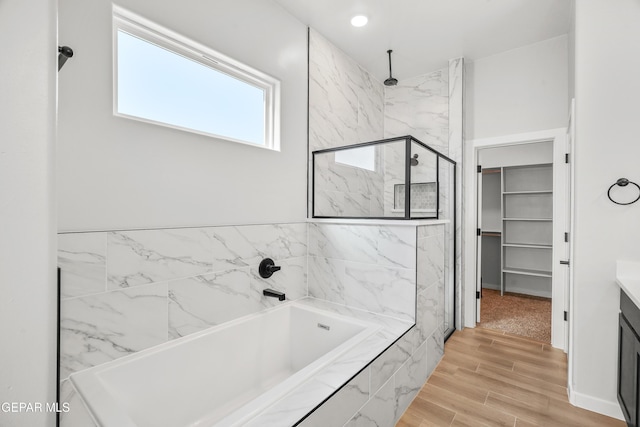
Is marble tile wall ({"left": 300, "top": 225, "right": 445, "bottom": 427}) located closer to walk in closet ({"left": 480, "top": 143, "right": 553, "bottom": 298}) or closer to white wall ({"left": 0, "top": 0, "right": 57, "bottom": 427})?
white wall ({"left": 0, "top": 0, "right": 57, "bottom": 427})

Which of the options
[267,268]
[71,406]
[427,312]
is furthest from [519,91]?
[71,406]

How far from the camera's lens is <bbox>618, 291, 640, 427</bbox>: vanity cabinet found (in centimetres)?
144

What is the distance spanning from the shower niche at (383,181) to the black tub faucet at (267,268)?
2.17 feet

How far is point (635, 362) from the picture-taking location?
4.74 feet

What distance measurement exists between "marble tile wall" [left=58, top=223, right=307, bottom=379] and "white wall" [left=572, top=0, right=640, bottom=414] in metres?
2.10

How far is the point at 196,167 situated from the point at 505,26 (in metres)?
2.88

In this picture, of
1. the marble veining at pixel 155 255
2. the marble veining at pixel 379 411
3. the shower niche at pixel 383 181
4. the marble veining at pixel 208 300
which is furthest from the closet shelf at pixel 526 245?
the marble veining at pixel 155 255

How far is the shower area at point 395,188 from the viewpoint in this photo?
2.30 metres

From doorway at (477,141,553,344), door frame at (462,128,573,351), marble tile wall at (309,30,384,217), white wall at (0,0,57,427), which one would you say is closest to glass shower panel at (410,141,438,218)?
marble tile wall at (309,30,384,217)

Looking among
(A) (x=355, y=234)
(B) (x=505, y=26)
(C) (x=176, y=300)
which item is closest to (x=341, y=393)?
(C) (x=176, y=300)

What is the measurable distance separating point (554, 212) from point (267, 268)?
2723 millimetres

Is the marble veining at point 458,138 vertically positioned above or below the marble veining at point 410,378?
above

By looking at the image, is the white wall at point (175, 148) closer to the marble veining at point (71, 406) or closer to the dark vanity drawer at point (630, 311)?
the marble veining at point (71, 406)

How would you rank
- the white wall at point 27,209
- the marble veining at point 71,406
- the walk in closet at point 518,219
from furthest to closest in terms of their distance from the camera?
the walk in closet at point 518,219 → the marble veining at point 71,406 → the white wall at point 27,209
